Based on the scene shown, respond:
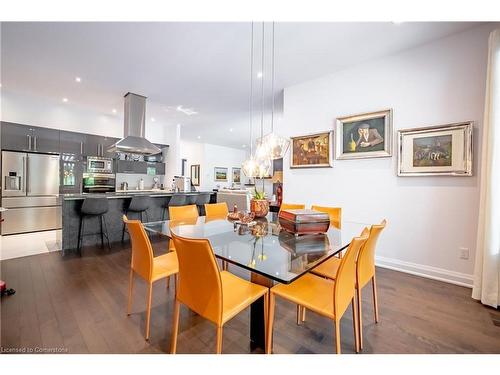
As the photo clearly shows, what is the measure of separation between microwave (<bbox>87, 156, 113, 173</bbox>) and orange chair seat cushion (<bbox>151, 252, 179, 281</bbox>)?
4.77 m

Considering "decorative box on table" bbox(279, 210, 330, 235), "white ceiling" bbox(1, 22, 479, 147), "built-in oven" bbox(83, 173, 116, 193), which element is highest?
"white ceiling" bbox(1, 22, 479, 147)

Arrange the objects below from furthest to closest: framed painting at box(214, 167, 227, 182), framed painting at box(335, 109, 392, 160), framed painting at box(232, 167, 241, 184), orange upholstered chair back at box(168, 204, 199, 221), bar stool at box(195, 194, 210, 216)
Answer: framed painting at box(232, 167, 241, 184) → framed painting at box(214, 167, 227, 182) → bar stool at box(195, 194, 210, 216) → framed painting at box(335, 109, 392, 160) → orange upholstered chair back at box(168, 204, 199, 221)

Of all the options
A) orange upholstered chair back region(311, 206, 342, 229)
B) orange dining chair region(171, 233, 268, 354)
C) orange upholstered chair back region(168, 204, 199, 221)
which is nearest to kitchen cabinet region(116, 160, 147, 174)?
orange upholstered chair back region(168, 204, 199, 221)

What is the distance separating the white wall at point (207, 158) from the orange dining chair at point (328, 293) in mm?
8407

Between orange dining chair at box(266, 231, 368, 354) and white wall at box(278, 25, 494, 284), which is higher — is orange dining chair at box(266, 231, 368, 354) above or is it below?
below

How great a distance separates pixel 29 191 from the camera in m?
4.52

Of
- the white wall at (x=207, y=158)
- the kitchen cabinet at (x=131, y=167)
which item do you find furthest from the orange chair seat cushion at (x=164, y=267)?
the white wall at (x=207, y=158)

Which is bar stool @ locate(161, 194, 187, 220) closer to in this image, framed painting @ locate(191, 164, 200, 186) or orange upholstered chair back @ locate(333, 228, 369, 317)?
orange upholstered chair back @ locate(333, 228, 369, 317)

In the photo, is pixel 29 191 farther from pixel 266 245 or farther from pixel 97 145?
pixel 266 245

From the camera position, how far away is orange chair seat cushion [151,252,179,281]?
1703 mm

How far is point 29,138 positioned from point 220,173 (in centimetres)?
650

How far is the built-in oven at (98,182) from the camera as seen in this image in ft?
17.6
